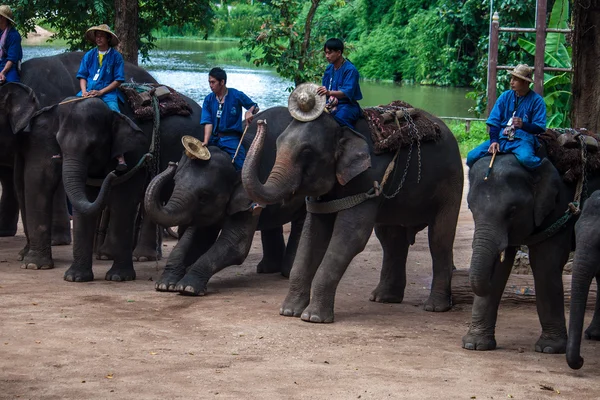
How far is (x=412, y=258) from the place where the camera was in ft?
37.7

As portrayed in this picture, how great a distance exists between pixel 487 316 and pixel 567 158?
1252 millimetres

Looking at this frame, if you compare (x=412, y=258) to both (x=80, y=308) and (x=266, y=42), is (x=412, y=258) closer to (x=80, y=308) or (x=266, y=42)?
(x=80, y=308)

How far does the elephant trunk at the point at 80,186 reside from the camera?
9422 millimetres

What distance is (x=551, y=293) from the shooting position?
770 cm

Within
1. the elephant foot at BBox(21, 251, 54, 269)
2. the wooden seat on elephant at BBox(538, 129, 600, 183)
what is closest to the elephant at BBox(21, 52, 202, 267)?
the elephant foot at BBox(21, 251, 54, 269)

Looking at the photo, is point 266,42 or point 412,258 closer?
point 412,258

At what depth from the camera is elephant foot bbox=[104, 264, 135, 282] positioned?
9.87m

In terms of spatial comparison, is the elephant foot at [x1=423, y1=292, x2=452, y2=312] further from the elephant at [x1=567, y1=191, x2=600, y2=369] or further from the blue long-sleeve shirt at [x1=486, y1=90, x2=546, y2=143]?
the elephant at [x1=567, y1=191, x2=600, y2=369]

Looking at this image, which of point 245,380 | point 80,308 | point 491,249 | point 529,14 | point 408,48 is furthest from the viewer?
point 408,48

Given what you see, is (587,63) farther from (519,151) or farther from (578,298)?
(578,298)

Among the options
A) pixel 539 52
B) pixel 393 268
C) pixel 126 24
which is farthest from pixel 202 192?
pixel 539 52

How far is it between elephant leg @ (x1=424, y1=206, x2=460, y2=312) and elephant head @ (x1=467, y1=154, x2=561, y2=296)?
166 cm

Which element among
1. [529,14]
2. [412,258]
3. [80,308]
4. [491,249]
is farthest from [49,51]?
[491,249]

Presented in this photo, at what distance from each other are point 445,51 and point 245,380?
2913 cm
